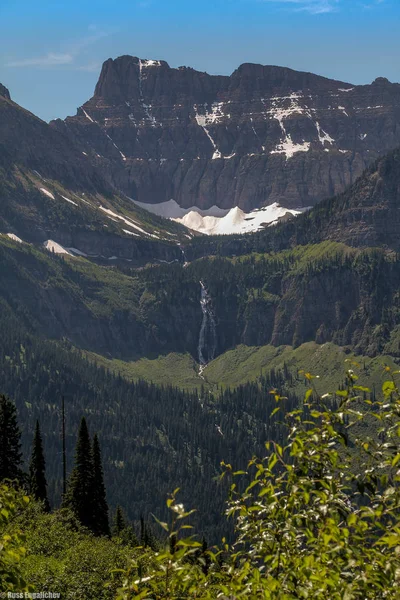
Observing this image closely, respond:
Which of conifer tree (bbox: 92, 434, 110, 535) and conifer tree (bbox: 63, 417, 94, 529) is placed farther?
conifer tree (bbox: 92, 434, 110, 535)

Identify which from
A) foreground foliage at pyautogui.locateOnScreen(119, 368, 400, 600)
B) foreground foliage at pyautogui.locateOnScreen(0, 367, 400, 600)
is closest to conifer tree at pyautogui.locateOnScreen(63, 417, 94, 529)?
foreground foliage at pyautogui.locateOnScreen(0, 367, 400, 600)

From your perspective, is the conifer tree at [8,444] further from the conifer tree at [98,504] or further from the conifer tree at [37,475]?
the conifer tree at [98,504]

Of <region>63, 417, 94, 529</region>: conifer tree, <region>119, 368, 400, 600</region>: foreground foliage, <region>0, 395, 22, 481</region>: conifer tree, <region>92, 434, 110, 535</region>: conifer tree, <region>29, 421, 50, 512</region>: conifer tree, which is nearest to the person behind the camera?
<region>119, 368, 400, 600</region>: foreground foliage

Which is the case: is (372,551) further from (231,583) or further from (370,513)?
(231,583)

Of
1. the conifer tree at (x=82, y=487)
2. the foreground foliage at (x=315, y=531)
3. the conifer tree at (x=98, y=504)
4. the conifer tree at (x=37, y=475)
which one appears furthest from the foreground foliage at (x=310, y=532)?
the conifer tree at (x=37, y=475)

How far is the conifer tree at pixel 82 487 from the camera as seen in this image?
132125 millimetres

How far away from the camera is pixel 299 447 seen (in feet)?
87.7

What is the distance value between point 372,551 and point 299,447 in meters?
3.18

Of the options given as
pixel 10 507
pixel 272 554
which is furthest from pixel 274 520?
pixel 10 507

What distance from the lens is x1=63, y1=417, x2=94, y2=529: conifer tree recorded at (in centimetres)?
13212

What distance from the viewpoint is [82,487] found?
133500 millimetres

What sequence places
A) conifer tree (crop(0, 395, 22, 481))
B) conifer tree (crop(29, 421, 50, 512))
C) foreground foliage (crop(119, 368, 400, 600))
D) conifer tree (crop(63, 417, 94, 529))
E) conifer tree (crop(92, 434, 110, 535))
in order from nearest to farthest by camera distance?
1. foreground foliage (crop(119, 368, 400, 600))
2. conifer tree (crop(0, 395, 22, 481))
3. conifer tree (crop(63, 417, 94, 529))
4. conifer tree (crop(92, 434, 110, 535))
5. conifer tree (crop(29, 421, 50, 512))

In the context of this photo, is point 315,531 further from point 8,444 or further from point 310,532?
point 8,444

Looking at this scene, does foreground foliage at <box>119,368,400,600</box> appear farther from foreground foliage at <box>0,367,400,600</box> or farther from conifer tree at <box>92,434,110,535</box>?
conifer tree at <box>92,434,110,535</box>
